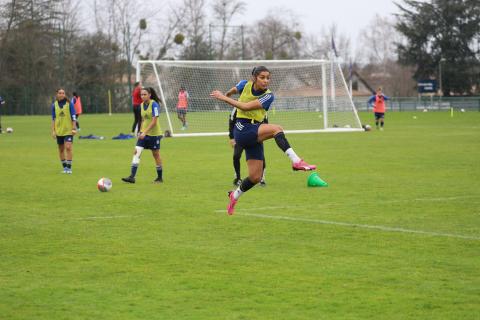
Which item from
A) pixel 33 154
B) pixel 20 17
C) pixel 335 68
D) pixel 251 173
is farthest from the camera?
pixel 20 17

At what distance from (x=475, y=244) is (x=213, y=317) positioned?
4.23m

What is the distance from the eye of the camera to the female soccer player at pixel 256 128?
458 inches

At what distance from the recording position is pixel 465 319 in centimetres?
671

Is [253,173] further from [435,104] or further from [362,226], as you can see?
[435,104]

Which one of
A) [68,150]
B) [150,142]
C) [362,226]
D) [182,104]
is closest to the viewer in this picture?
[362,226]

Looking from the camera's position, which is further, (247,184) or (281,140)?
(247,184)

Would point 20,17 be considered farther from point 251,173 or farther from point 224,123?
point 251,173

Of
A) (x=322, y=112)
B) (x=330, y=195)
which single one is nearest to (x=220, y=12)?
(x=322, y=112)

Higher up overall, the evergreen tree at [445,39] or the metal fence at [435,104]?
the evergreen tree at [445,39]

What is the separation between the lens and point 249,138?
38.5 feet

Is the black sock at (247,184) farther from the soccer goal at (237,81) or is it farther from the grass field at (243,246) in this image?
the soccer goal at (237,81)

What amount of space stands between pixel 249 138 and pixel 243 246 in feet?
7.29

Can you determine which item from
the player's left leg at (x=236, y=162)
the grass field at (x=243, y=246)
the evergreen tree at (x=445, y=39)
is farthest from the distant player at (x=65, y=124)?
the evergreen tree at (x=445, y=39)

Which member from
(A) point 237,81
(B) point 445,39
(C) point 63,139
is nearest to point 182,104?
(A) point 237,81
